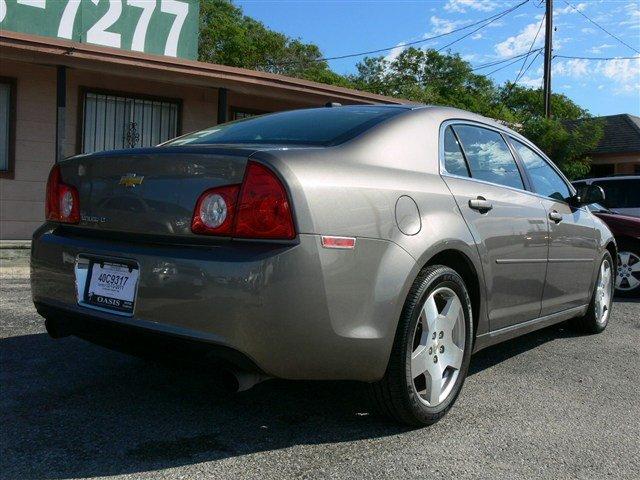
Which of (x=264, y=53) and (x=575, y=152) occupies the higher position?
(x=264, y=53)

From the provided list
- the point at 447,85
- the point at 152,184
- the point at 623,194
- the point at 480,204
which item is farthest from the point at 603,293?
the point at 447,85

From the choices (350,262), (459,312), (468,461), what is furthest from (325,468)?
(459,312)

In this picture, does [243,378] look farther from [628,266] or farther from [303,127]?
[628,266]

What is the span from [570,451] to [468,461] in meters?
0.50

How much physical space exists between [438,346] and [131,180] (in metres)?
1.57

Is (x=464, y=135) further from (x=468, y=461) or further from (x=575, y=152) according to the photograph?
(x=575, y=152)

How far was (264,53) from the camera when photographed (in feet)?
110

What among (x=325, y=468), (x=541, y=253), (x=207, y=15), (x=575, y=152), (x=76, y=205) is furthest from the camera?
(x=207, y=15)

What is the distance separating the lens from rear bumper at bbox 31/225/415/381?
247 cm

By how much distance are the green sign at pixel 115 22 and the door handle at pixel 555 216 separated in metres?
8.08

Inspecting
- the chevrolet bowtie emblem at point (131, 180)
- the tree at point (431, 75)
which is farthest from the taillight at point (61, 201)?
the tree at point (431, 75)

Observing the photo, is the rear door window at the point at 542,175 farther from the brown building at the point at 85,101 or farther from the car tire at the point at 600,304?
the brown building at the point at 85,101

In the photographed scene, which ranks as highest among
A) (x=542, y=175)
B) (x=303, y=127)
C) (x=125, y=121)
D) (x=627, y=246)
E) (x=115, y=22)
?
(x=115, y=22)

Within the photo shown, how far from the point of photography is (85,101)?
10195mm
